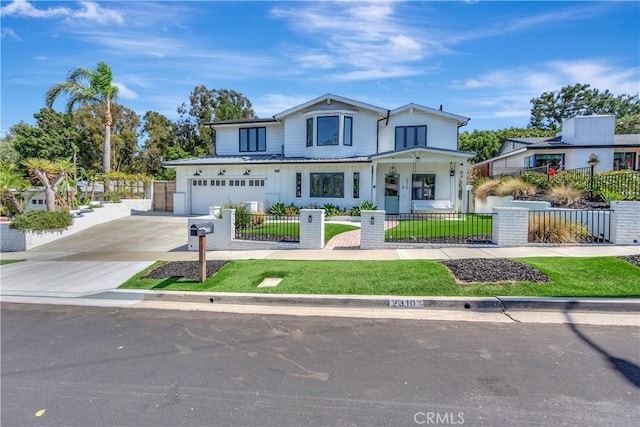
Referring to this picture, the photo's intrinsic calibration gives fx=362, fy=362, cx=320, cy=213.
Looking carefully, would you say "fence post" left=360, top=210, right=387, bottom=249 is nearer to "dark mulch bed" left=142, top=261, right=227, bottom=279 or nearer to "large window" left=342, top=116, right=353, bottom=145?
"dark mulch bed" left=142, top=261, right=227, bottom=279

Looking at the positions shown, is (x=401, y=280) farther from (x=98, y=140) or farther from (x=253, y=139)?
(x=98, y=140)

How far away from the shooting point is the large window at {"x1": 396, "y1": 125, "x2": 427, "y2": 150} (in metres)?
21.4

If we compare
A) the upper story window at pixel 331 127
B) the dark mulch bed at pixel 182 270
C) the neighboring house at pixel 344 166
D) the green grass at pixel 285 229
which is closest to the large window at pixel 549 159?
the neighboring house at pixel 344 166

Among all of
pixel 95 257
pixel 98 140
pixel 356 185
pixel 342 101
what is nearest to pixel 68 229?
pixel 95 257

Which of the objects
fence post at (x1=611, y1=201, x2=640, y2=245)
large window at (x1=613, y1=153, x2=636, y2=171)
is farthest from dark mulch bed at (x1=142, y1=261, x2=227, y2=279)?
large window at (x1=613, y1=153, x2=636, y2=171)

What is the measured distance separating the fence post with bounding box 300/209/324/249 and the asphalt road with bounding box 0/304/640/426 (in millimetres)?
5641

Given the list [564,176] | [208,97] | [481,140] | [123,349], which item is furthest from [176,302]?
[481,140]

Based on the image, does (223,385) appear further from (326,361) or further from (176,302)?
(176,302)

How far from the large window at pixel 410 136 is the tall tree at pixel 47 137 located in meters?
33.3

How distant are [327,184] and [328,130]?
10.6ft

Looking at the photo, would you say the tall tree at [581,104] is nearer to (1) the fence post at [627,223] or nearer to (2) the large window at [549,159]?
(2) the large window at [549,159]

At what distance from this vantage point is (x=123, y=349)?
4.99 meters

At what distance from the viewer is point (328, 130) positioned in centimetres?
2122

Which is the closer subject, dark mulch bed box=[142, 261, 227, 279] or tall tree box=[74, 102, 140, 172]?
dark mulch bed box=[142, 261, 227, 279]
